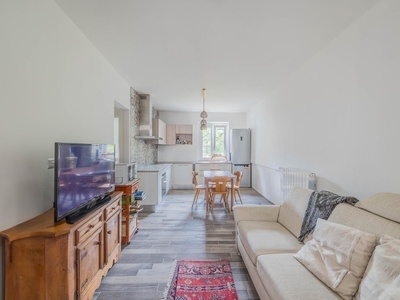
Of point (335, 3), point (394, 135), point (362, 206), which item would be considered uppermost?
point (335, 3)

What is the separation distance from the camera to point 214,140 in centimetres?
703

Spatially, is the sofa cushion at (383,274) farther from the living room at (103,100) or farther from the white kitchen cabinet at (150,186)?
the white kitchen cabinet at (150,186)

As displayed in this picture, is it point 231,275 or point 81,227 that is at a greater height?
point 81,227

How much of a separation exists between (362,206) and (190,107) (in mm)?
Answer: 5186

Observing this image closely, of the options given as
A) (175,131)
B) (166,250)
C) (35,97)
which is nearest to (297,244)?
(166,250)

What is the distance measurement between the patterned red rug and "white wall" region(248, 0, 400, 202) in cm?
162

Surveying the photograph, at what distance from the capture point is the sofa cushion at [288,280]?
1184 millimetres

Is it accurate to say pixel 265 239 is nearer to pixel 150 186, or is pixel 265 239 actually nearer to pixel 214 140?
pixel 150 186

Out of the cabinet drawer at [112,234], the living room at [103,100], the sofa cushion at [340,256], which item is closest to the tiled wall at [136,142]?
the living room at [103,100]

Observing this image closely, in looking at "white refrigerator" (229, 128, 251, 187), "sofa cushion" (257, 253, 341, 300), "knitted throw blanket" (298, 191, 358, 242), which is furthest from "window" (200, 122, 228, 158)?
"sofa cushion" (257, 253, 341, 300)

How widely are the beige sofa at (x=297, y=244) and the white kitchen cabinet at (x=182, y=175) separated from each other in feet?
13.6

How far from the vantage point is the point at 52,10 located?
1728 millimetres

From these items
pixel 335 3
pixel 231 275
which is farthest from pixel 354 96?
pixel 231 275

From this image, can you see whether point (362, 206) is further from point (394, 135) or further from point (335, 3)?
point (335, 3)
